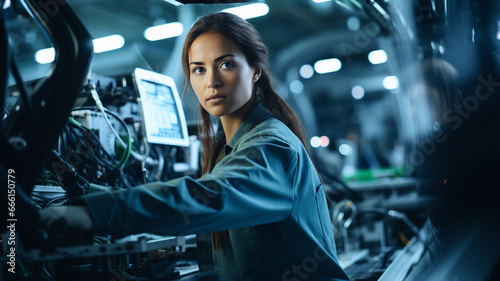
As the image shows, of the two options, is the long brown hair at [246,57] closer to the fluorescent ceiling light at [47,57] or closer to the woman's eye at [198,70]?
the woman's eye at [198,70]

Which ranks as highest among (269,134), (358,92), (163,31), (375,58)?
(163,31)

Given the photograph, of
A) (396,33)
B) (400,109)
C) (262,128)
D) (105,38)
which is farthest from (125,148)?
(105,38)

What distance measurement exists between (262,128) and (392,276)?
1.62m

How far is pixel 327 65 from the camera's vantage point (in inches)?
523

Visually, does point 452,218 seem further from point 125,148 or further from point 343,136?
point 343,136

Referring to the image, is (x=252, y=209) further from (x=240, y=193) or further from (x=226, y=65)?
(x=226, y=65)

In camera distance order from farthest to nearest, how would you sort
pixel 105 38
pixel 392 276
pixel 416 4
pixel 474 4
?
1. pixel 105 38
2. pixel 416 4
3. pixel 474 4
4. pixel 392 276

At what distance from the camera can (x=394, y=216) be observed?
4004 millimetres

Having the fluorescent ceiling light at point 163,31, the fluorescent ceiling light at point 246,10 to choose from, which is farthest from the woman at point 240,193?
the fluorescent ceiling light at point 163,31

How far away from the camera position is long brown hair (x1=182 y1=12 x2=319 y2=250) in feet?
4.73

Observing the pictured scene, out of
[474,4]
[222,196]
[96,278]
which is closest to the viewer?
[222,196]

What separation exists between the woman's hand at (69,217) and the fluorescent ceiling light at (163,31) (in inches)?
283

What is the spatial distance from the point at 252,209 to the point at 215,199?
0.10m

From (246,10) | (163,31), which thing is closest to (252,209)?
(246,10)
